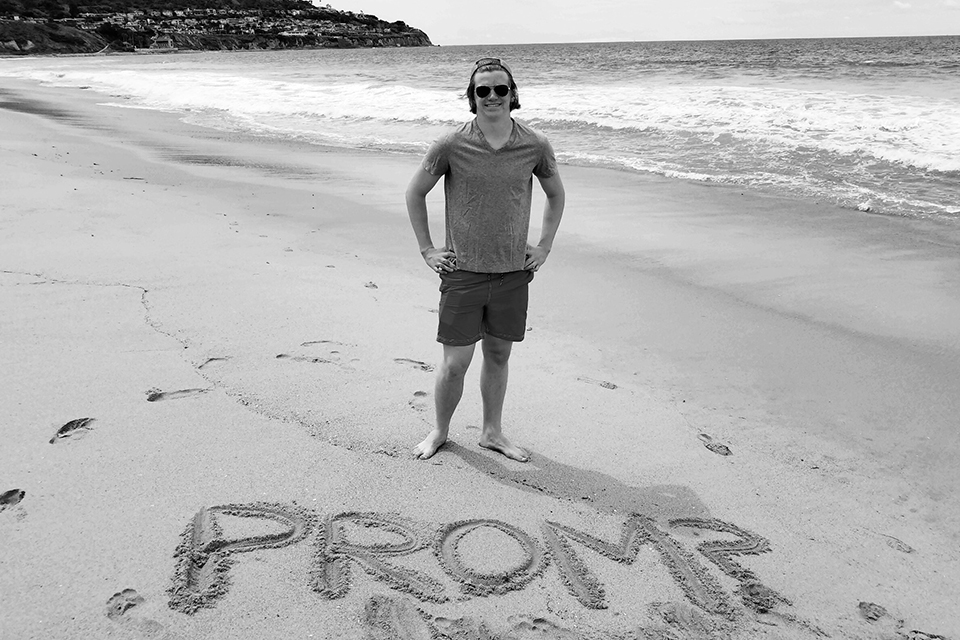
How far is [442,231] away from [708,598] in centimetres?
496

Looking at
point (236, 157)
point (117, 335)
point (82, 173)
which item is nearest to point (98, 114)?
point (236, 157)

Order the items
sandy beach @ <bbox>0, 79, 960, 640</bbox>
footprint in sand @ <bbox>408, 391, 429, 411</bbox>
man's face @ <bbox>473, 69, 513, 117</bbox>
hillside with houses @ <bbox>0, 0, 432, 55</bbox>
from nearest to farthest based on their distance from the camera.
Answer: sandy beach @ <bbox>0, 79, 960, 640</bbox> → man's face @ <bbox>473, 69, 513, 117</bbox> → footprint in sand @ <bbox>408, 391, 429, 411</bbox> → hillside with houses @ <bbox>0, 0, 432, 55</bbox>

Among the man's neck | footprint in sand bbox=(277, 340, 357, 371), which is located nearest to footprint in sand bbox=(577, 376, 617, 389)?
footprint in sand bbox=(277, 340, 357, 371)

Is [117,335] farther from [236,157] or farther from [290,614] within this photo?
[236,157]

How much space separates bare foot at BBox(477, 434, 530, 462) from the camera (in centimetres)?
308

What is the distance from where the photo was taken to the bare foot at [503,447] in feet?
10.1

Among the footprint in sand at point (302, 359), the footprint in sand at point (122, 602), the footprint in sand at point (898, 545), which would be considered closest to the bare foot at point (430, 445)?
the footprint in sand at point (302, 359)

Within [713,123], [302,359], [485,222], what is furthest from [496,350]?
[713,123]

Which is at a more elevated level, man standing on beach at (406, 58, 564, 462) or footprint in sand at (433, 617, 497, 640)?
man standing on beach at (406, 58, 564, 462)

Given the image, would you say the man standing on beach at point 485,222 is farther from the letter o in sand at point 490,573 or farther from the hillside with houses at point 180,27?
the hillside with houses at point 180,27

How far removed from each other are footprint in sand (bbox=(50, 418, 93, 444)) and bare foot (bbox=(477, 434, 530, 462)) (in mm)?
1700

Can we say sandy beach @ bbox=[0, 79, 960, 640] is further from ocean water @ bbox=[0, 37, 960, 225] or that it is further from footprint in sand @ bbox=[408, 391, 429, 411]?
ocean water @ bbox=[0, 37, 960, 225]

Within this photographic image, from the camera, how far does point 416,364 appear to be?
12.7 feet

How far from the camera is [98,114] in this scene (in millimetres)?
16984
